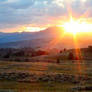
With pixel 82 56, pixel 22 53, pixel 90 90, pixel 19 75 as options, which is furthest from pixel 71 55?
pixel 90 90

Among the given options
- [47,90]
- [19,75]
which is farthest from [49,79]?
[47,90]

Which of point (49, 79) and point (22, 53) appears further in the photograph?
point (22, 53)

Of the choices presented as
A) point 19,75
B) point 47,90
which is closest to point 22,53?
point 19,75

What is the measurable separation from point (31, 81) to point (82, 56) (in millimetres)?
86492

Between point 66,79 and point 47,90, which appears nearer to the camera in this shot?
point 47,90

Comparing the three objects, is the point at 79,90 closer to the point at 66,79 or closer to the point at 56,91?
the point at 56,91

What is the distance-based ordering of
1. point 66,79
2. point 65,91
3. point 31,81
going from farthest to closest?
point 66,79, point 31,81, point 65,91

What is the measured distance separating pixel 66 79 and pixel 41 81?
4.12 m

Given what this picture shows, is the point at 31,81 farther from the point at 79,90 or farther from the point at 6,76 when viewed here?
the point at 79,90

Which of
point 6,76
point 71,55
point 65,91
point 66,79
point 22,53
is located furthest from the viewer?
point 22,53

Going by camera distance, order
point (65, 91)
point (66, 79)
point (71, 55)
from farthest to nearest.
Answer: point (71, 55)
point (66, 79)
point (65, 91)

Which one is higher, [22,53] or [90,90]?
[22,53]

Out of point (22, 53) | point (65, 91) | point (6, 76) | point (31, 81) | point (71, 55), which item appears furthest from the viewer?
point (22, 53)

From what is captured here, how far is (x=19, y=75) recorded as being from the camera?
4166 cm
